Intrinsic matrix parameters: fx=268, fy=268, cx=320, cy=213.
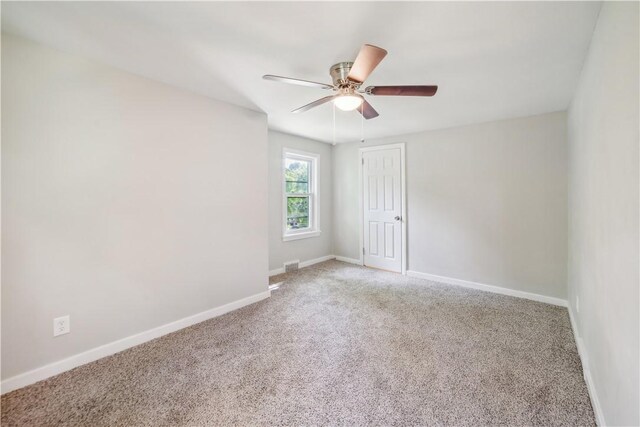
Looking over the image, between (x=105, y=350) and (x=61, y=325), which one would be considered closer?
(x=61, y=325)

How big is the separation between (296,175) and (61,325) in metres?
3.42

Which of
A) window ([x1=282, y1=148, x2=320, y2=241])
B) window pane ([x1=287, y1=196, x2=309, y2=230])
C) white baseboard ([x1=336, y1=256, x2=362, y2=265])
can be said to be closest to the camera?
window ([x1=282, y1=148, x2=320, y2=241])

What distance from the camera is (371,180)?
15.2ft

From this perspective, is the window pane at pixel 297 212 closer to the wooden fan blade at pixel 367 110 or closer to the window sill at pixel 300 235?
the window sill at pixel 300 235

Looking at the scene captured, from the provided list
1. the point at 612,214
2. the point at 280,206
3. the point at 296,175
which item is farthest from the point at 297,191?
the point at 612,214

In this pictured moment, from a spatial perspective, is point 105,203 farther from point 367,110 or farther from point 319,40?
point 367,110

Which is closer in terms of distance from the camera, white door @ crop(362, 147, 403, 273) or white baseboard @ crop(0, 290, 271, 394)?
white baseboard @ crop(0, 290, 271, 394)

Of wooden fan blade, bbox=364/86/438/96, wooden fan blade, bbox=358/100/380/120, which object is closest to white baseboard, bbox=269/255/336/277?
wooden fan blade, bbox=358/100/380/120

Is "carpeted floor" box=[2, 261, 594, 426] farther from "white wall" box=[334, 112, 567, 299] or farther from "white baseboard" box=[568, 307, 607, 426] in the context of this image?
"white wall" box=[334, 112, 567, 299]

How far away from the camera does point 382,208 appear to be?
453 cm

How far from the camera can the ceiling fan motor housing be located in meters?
1.95

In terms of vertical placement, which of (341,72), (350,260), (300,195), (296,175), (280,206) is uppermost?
(341,72)

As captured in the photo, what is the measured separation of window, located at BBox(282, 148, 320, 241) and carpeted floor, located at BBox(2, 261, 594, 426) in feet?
6.14

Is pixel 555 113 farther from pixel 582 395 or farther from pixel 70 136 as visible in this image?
pixel 70 136
